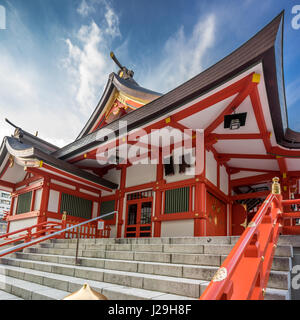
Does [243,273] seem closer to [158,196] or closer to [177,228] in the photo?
[177,228]

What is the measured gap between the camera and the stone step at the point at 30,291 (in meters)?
4.02

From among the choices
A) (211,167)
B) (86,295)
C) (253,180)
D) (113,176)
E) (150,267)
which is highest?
(113,176)

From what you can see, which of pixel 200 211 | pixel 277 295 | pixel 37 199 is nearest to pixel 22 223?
pixel 37 199

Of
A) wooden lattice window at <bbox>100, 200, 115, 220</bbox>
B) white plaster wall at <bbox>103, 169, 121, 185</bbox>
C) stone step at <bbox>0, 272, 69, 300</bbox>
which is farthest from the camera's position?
white plaster wall at <bbox>103, 169, 121, 185</bbox>

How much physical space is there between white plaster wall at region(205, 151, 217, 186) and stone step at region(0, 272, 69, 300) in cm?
612

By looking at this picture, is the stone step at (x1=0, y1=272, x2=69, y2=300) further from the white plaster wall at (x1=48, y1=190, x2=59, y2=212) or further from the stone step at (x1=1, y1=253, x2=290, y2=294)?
the white plaster wall at (x1=48, y1=190, x2=59, y2=212)

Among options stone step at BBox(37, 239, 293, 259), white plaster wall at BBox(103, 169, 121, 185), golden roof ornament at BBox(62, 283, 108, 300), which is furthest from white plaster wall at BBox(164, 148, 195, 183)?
golden roof ornament at BBox(62, 283, 108, 300)

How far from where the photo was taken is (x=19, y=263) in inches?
268

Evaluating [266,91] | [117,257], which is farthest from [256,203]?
[117,257]

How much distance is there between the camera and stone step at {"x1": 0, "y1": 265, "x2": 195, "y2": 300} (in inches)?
132

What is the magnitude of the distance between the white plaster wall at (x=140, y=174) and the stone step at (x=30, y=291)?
611 cm

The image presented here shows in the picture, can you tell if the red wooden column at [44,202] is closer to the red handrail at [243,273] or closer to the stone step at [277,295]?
the red handrail at [243,273]

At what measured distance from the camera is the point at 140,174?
1100cm

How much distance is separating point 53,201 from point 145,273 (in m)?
7.53
